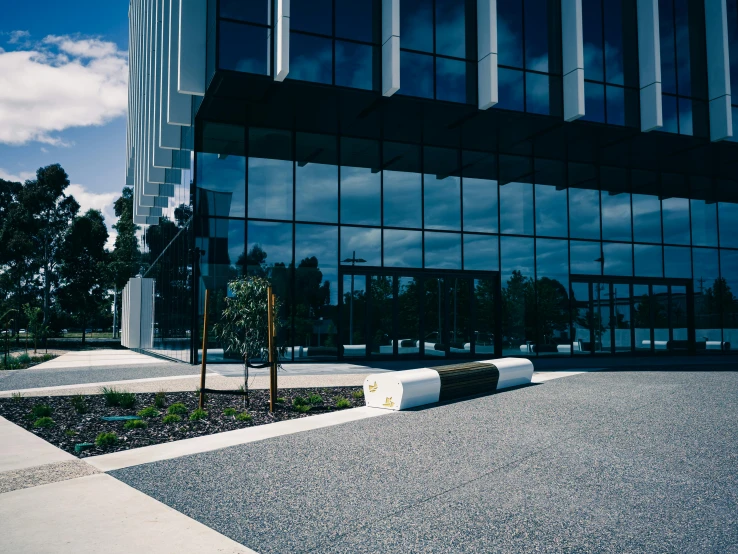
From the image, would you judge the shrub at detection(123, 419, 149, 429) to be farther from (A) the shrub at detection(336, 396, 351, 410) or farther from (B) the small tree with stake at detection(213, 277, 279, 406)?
(A) the shrub at detection(336, 396, 351, 410)

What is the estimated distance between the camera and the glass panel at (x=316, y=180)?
20.1 metres

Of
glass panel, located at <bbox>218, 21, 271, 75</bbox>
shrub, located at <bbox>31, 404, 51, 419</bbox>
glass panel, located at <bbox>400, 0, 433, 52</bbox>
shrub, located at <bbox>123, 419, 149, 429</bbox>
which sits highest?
glass panel, located at <bbox>400, 0, 433, 52</bbox>

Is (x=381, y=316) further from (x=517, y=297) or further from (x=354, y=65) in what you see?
(x=354, y=65)

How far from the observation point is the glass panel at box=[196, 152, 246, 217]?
1893 centimetres

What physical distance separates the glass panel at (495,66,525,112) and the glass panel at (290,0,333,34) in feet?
18.9

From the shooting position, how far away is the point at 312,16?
17312 mm

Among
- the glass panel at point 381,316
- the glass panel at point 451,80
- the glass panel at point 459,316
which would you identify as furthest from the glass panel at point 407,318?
the glass panel at point 451,80

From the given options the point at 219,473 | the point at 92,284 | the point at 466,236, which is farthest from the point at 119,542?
the point at 92,284

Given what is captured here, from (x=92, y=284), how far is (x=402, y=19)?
127 feet

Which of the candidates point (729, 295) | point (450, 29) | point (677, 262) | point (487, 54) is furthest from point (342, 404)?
point (729, 295)

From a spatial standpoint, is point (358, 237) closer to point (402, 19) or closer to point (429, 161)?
point (429, 161)

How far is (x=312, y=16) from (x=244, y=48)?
2.51m

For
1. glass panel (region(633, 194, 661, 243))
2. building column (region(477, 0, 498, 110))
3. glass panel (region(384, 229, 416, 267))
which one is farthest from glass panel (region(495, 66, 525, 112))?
glass panel (region(633, 194, 661, 243))

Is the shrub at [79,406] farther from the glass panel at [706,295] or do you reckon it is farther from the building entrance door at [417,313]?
the glass panel at [706,295]
